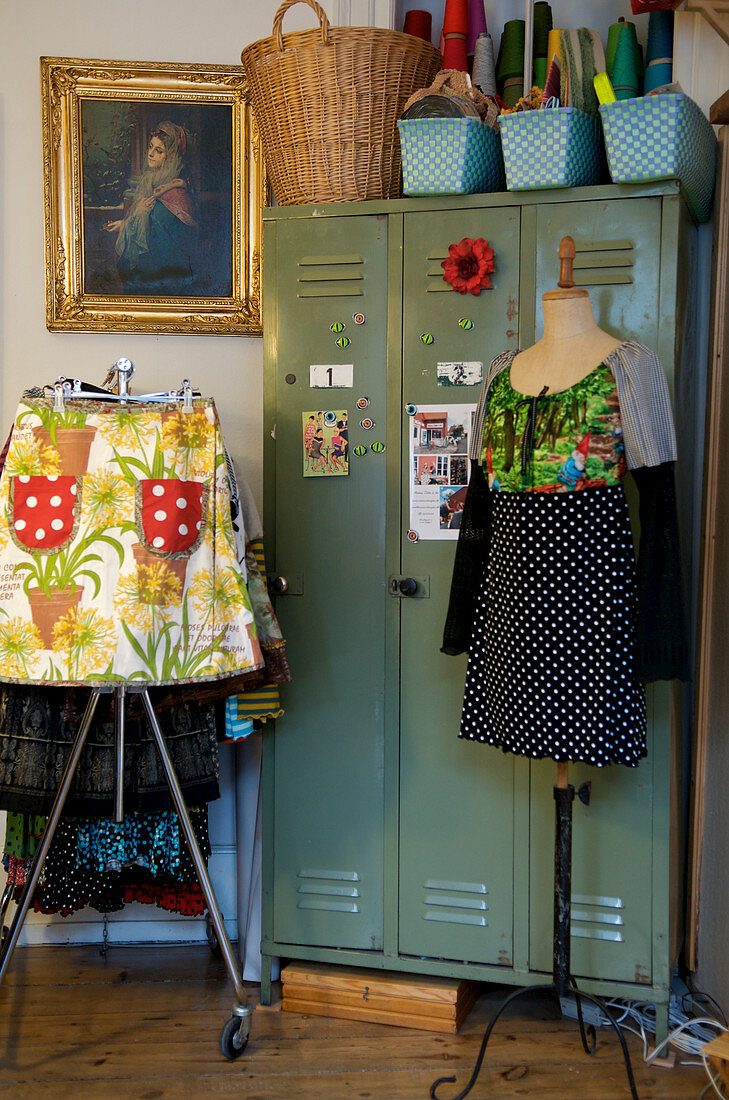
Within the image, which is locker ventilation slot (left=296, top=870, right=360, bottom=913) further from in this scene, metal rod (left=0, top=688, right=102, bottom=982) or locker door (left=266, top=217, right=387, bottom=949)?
metal rod (left=0, top=688, right=102, bottom=982)

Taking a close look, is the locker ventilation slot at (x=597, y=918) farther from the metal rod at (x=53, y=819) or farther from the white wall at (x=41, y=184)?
the metal rod at (x=53, y=819)

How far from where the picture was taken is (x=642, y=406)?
6.39ft

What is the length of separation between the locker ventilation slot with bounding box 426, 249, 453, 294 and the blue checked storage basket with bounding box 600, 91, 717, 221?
427 millimetres

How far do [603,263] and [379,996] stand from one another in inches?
71.0

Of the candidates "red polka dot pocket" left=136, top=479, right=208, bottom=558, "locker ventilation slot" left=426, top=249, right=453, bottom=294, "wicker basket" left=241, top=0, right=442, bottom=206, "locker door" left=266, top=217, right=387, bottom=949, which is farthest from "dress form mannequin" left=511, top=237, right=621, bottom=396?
"red polka dot pocket" left=136, top=479, right=208, bottom=558

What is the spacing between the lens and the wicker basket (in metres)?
2.33

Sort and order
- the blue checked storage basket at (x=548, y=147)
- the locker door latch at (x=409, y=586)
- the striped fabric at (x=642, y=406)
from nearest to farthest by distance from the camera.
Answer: the striped fabric at (x=642, y=406), the blue checked storage basket at (x=548, y=147), the locker door latch at (x=409, y=586)

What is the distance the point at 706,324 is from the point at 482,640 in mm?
1085

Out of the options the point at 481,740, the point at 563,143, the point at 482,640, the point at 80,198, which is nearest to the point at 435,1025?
the point at 481,740

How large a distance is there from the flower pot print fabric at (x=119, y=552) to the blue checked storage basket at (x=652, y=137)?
3.43ft

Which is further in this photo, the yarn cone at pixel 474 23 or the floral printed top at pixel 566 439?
the yarn cone at pixel 474 23

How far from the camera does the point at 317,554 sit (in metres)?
2.45

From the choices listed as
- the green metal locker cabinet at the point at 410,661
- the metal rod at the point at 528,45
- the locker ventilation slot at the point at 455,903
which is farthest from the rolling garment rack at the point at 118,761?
the metal rod at the point at 528,45

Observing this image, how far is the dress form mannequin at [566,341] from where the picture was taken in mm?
2014
